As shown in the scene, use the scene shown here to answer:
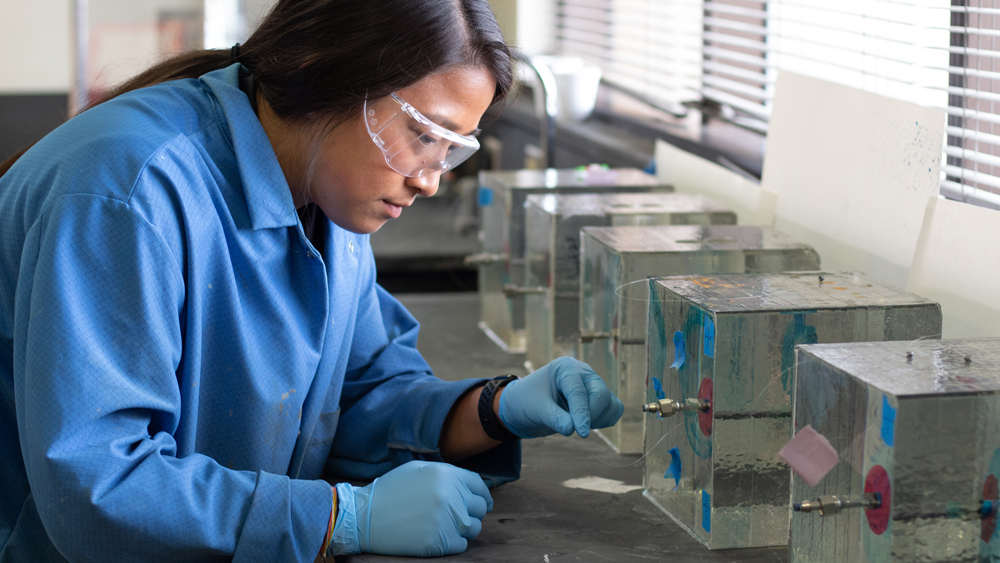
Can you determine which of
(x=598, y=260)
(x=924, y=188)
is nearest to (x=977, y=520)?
(x=924, y=188)

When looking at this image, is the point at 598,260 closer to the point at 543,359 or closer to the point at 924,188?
the point at 543,359

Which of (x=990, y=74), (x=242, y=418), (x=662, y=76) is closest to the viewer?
(x=242, y=418)

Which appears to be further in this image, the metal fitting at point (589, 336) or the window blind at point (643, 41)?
the window blind at point (643, 41)

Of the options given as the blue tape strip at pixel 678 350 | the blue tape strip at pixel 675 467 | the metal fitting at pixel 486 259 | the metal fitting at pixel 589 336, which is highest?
the blue tape strip at pixel 678 350

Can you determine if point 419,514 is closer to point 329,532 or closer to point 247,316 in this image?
point 329,532

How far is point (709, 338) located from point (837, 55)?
3.42 ft

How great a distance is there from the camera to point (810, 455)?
808mm

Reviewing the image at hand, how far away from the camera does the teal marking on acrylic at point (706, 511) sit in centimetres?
97

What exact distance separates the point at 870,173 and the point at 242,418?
35.9 inches

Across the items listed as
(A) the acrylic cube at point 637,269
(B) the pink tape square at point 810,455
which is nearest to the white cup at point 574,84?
(A) the acrylic cube at point 637,269

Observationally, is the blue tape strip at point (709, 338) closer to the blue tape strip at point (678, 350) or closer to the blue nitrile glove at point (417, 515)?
the blue tape strip at point (678, 350)

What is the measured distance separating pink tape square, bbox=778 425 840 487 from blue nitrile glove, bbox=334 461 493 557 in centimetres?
35

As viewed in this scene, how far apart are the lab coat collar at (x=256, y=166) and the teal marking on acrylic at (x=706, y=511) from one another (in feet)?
1.82

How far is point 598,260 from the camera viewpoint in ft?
4.41
